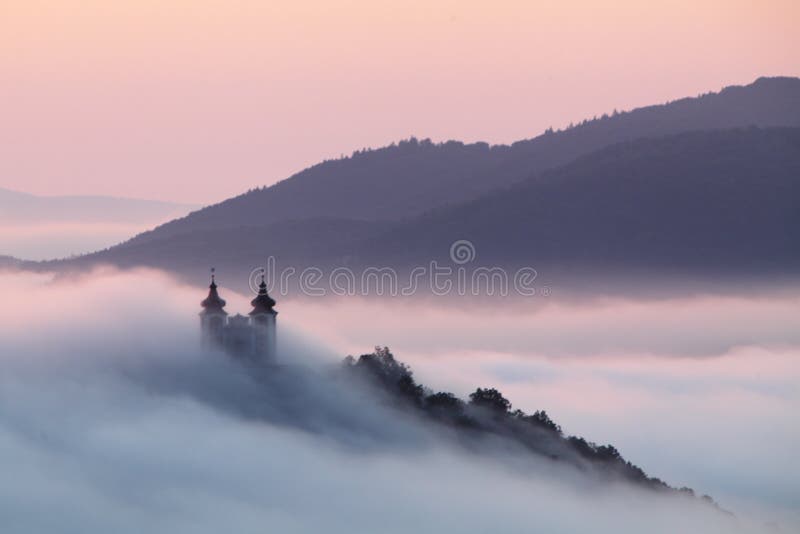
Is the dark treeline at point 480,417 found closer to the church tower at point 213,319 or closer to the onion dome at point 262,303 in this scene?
the onion dome at point 262,303

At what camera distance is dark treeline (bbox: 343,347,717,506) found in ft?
560

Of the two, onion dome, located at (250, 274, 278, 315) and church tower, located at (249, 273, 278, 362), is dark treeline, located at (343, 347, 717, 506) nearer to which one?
church tower, located at (249, 273, 278, 362)

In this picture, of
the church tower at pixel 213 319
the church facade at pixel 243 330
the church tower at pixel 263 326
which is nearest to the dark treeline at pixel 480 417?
the church tower at pixel 263 326

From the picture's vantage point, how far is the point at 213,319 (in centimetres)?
16188

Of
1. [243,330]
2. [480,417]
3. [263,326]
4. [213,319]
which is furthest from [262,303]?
[480,417]

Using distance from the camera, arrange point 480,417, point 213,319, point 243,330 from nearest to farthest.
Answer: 1. point 243,330
2. point 213,319
3. point 480,417

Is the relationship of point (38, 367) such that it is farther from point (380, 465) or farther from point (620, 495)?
point (620, 495)

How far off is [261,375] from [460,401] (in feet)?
59.4

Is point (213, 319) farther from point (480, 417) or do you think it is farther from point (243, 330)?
point (480, 417)

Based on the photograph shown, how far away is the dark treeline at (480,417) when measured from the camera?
171 metres

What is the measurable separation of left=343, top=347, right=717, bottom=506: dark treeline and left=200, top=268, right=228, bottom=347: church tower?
12351 mm

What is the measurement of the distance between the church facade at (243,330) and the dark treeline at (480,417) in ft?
34.9

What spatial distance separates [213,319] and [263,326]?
327 cm

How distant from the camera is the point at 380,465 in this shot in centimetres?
17725
